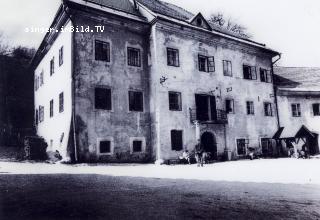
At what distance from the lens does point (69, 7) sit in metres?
16.0

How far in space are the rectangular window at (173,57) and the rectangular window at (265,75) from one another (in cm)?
877

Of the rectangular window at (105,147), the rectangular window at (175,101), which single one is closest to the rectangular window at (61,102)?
the rectangular window at (105,147)

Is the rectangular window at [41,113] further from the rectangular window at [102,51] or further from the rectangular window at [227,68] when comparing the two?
the rectangular window at [227,68]

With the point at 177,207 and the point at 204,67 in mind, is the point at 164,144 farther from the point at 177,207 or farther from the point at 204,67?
the point at 177,207

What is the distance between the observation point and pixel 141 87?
18.6 metres

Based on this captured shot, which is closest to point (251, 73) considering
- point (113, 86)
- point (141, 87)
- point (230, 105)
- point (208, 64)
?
point (230, 105)

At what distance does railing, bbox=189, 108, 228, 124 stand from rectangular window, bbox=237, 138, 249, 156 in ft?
7.39

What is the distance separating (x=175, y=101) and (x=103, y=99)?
183 inches

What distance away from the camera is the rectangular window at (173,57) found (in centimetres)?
1916

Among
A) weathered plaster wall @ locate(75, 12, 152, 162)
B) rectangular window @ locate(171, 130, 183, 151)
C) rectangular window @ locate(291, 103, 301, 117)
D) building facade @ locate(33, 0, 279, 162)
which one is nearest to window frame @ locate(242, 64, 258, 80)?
building facade @ locate(33, 0, 279, 162)

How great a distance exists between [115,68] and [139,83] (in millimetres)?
1803

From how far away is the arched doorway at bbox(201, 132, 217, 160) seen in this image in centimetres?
2052

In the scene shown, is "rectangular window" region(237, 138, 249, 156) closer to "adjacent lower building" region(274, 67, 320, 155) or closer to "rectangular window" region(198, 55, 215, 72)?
"adjacent lower building" region(274, 67, 320, 155)

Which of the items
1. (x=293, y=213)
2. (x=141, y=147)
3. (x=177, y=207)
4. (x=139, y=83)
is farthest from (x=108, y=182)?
(x=139, y=83)
